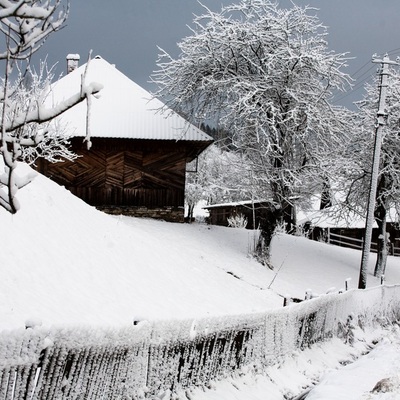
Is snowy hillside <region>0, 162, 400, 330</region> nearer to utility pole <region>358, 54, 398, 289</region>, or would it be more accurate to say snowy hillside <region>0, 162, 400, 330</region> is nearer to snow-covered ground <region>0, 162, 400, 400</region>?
snow-covered ground <region>0, 162, 400, 400</region>

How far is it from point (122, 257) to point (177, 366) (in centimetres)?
722

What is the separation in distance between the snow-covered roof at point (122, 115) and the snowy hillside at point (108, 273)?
4.77 metres

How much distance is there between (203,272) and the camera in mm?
16703

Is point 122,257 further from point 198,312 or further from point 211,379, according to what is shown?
point 211,379

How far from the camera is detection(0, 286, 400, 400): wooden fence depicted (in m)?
5.30

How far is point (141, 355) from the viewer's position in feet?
22.5

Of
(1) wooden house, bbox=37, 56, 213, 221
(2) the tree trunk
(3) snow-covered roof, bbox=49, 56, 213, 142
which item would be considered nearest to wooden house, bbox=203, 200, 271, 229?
(3) snow-covered roof, bbox=49, 56, 213, 142

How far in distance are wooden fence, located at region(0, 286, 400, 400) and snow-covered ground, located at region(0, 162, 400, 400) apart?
0.43 meters

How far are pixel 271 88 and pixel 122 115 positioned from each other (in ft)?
25.1

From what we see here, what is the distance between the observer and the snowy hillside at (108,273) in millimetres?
10797

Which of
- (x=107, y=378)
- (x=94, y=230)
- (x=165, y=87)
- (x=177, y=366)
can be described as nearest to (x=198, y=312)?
(x=94, y=230)

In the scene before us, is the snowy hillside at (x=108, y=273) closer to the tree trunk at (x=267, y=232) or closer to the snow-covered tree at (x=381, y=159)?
the tree trunk at (x=267, y=232)

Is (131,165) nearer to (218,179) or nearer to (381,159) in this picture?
(381,159)

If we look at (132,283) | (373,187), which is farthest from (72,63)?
(132,283)
